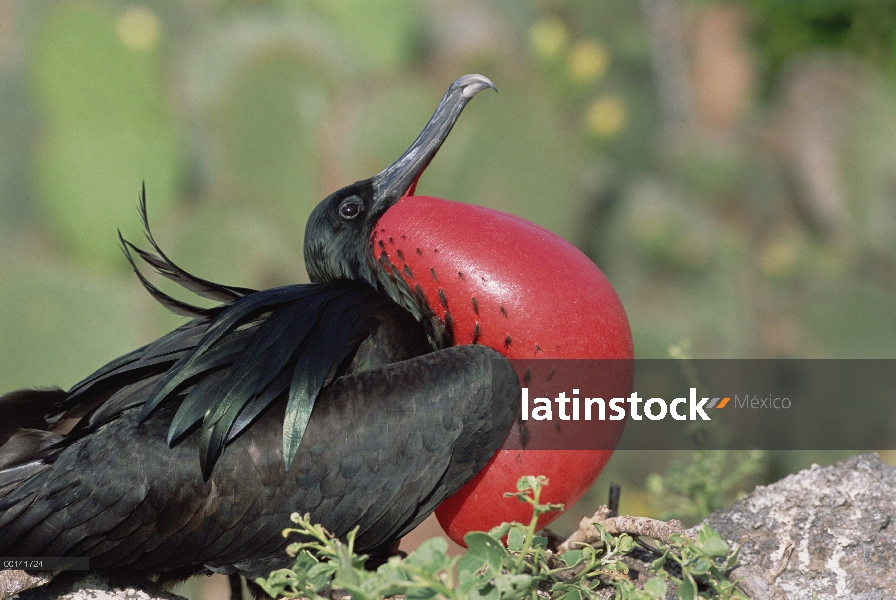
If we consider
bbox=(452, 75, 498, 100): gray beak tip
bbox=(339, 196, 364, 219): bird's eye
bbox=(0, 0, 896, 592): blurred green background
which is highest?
bbox=(0, 0, 896, 592): blurred green background

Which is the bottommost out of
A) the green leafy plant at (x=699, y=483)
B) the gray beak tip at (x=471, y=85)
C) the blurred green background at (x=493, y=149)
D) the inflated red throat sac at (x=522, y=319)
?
the green leafy plant at (x=699, y=483)

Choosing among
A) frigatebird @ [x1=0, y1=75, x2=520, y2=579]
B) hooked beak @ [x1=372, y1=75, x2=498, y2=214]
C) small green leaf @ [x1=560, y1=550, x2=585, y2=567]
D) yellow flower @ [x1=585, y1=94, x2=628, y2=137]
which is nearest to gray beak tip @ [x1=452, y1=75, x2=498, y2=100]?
hooked beak @ [x1=372, y1=75, x2=498, y2=214]

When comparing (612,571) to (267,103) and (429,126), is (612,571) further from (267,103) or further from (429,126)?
(267,103)

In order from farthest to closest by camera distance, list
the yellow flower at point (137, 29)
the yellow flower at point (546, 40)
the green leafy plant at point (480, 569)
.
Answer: the yellow flower at point (546, 40) < the yellow flower at point (137, 29) < the green leafy plant at point (480, 569)

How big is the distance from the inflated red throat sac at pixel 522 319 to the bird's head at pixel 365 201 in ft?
0.66

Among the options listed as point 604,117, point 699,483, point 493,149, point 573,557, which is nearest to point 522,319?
point 573,557

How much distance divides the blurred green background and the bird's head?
6.13 ft

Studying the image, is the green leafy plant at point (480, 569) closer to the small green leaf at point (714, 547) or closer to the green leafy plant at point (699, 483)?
the small green leaf at point (714, 547)

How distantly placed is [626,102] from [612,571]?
383 centimetres

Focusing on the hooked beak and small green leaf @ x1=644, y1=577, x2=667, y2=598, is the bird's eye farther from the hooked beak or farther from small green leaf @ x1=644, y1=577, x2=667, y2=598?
small green leaf @ x1=644, y1=577, x2=667, y2=598

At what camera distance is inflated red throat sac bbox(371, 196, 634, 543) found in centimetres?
140

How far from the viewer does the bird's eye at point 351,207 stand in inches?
67.2

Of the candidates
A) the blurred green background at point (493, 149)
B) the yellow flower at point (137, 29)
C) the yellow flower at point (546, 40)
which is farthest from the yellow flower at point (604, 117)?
the yellow flower at point (137, 29)

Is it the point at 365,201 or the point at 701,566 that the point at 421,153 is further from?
the point at 701,566
